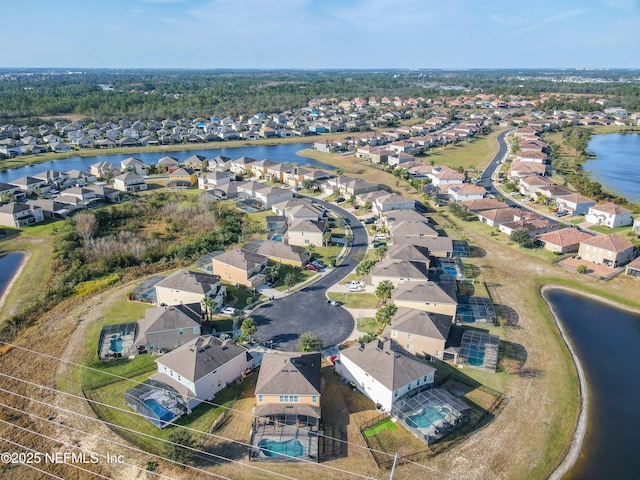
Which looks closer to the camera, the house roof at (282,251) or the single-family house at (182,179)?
the house roof at (282,251)

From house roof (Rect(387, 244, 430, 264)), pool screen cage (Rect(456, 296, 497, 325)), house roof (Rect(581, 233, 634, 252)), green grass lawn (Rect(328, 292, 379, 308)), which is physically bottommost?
green grass lawn (Rect(328, 292, 379, 308))

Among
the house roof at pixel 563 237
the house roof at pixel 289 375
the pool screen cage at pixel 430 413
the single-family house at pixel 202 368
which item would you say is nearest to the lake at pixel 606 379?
the pool screen cage at pixel 430 413

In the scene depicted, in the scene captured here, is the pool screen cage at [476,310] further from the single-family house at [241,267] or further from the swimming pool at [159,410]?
the swimming pool at [159,410]

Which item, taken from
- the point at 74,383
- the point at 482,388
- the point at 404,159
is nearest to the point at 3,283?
the point at 74,383

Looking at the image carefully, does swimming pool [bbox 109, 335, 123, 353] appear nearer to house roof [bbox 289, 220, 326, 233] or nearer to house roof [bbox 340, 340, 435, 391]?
house roof [bbox 340, 340, 435, 391]

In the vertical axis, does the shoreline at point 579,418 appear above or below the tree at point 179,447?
below

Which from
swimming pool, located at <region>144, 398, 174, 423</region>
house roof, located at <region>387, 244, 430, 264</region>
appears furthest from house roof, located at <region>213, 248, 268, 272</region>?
swimming pool, located at <region>144, 398, 174, 423</region>
